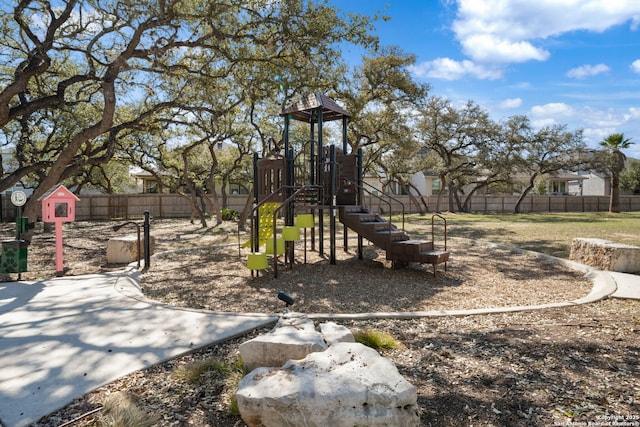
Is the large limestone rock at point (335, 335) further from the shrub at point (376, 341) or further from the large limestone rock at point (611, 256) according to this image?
the large limestone rock at point (611, 256)

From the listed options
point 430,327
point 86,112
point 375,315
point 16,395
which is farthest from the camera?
point 86,112

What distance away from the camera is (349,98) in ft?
55.0

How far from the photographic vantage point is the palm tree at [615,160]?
1188 inches

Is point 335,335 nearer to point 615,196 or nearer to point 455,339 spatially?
point 455,339

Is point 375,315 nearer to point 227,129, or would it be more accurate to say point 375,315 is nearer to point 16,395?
point 16,395

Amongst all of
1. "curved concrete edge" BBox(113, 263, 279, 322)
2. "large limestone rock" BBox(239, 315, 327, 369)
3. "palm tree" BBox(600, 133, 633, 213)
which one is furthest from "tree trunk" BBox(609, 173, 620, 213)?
"large limestone rock" BBox(239, 315, 327, 369)

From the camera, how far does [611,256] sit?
7.12 meters

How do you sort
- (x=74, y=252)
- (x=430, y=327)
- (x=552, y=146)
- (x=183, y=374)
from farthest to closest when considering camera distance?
(x=552, y=146), (x=74, y=252), (x=430, y=327), (x=183, y=374)

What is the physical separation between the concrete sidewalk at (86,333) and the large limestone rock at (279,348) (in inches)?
35.2

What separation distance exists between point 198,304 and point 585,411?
431 centimetres

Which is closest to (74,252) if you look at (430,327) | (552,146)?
(430,327)

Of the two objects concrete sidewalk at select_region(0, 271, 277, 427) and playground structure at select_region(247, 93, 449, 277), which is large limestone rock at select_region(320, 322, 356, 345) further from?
playground structure at select_region(247, 93, 449, 277)

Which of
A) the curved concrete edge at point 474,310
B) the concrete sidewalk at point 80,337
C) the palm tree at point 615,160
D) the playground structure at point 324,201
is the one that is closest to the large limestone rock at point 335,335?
the curved concrete edge at point 474,310

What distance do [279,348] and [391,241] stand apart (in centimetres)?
472
